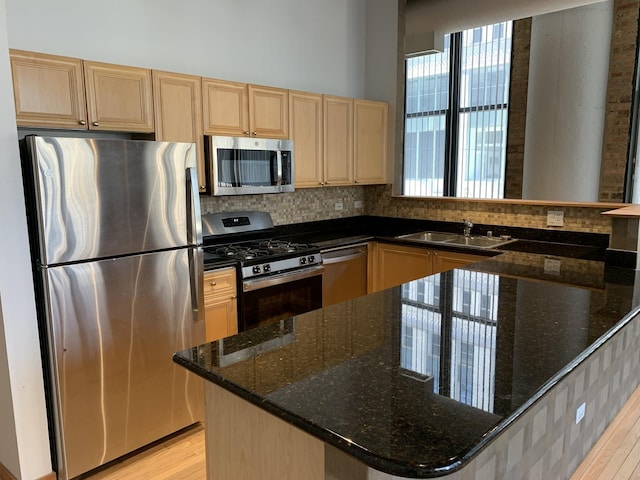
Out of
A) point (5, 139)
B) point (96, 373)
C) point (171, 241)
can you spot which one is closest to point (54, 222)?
point (5, 139)

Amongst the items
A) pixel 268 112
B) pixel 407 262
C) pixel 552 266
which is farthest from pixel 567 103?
pixel 268 112

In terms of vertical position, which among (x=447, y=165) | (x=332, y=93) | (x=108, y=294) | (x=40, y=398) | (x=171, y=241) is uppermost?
(x=332, y=93)

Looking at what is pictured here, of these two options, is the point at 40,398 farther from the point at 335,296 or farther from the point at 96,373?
the point at 335,296

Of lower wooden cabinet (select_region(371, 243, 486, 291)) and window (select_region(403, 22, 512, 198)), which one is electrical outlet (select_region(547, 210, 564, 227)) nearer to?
lower wooden cabinet (select_region(371, 243, 486, 291))

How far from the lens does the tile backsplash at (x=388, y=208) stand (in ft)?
11.9

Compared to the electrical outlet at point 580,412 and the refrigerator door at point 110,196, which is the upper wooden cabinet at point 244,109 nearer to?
the refrigerator door at point 110,196

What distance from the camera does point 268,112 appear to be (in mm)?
3539

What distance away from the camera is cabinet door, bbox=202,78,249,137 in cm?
315

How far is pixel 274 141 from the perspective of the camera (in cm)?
351

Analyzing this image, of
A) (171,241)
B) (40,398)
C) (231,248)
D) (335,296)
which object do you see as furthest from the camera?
(335,296)

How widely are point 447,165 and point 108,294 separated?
434 cm

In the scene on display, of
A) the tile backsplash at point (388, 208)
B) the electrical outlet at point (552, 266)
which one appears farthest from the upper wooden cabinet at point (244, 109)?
the electrical outlet at point (552, 266)

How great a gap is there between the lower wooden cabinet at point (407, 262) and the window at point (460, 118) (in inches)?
63.4

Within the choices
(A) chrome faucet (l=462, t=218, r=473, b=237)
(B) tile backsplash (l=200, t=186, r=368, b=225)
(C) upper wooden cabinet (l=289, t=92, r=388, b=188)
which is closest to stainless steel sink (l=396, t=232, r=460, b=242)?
(A) chrome faucet (l=462, t=218, r=473, b=237)
